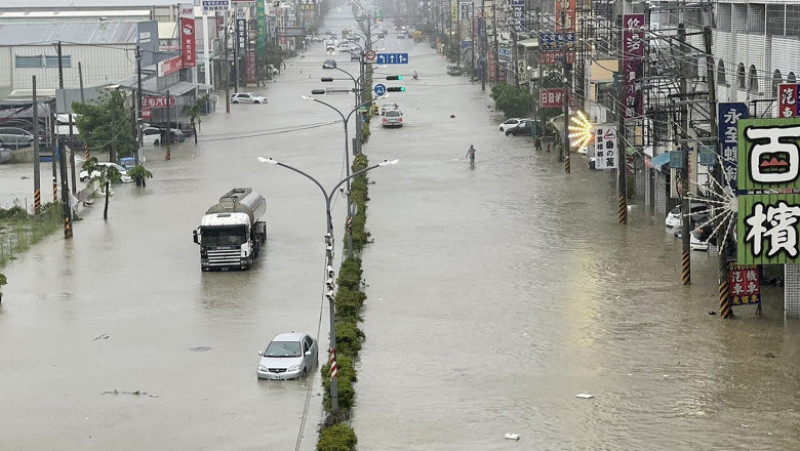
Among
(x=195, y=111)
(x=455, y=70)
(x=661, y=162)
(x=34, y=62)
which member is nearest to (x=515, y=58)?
(x=455, y=70)

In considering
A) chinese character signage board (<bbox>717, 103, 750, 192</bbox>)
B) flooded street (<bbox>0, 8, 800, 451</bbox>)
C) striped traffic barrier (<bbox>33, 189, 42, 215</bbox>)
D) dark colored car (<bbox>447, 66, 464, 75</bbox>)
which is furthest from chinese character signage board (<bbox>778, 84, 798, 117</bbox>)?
dark colored car (<bbox>447, 66, 464, 75</bbox>)

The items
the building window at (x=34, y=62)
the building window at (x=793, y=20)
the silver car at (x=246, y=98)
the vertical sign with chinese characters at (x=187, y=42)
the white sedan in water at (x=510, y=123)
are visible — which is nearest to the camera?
the building window at (x=793, y=20)

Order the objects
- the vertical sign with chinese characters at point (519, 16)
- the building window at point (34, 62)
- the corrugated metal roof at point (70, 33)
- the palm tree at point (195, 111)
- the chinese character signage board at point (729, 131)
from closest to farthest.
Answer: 1. the chinese character signage board at point (729, 131)
2. the palm tree at point (195, 111)
3. the building window at point (34, 62)
4. the corrugated metal roof at point (70, 33)
5. the vertical sign with chinese characters at point (519, 16)

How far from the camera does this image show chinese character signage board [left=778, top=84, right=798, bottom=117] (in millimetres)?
39406

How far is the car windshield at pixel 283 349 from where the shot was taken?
37.5 metres

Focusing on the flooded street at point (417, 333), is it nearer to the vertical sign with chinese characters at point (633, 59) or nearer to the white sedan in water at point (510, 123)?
the vertical sign with chinese characters at point (633, 59)

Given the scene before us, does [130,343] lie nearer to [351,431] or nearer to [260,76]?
[351,431]

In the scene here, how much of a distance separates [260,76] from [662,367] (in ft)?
375

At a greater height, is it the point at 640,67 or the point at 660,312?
the point at 640,67

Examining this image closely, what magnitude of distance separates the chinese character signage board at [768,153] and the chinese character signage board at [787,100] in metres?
2.93

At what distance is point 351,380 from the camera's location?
118 ft

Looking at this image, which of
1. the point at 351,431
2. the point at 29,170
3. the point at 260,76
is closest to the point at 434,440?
the point at 351,431

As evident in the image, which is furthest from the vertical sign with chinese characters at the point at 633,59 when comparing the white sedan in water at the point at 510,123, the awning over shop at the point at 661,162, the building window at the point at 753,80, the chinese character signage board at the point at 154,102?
the chinese character signage board at the point at 154,102

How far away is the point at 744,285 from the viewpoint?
141 feet
